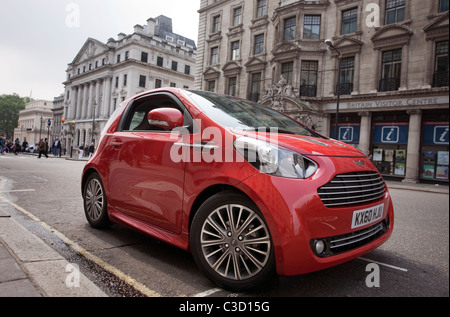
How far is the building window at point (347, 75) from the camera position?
20422mm

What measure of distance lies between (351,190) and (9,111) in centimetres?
12841

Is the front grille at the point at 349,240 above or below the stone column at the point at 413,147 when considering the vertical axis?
below

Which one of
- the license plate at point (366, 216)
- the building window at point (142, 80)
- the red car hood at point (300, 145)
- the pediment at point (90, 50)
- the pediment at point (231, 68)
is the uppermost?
the pediment at point (90, 50)

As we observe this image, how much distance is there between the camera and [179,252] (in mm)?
2963

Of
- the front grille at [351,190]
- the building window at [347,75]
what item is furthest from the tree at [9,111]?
the front grille at [351,190]

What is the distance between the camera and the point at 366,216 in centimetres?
222

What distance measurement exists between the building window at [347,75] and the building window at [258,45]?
7.18m

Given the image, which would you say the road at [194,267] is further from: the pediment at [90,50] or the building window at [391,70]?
the pediment at [90,50]

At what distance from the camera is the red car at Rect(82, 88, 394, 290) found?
1.91m

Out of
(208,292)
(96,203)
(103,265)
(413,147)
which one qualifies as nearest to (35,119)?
(413,147)

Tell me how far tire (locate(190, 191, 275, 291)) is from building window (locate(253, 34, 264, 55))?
25.0 metres

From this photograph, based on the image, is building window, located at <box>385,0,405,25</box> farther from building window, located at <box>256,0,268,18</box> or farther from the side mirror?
the side mirror
